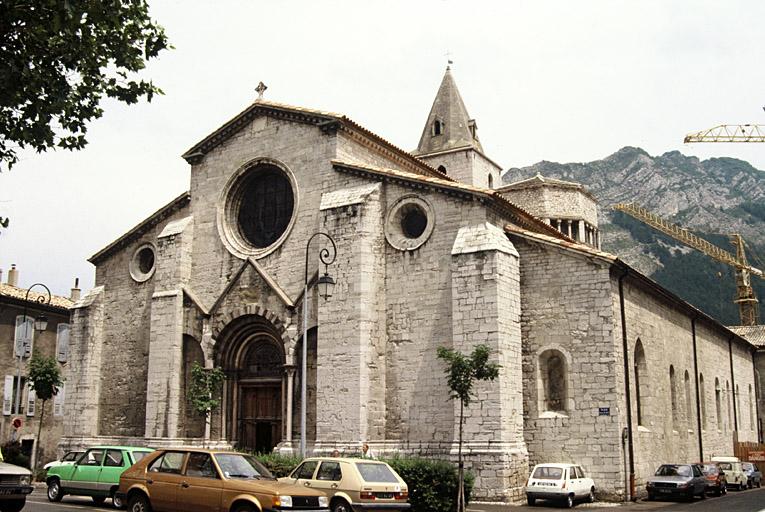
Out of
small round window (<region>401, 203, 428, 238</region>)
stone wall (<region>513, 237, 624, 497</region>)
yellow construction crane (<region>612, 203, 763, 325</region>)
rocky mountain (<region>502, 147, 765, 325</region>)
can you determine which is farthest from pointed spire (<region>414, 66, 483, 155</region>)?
rocky mountain (<region>502, 147, 765, 325</region>)

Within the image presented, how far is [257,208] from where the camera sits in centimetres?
2852

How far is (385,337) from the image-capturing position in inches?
944

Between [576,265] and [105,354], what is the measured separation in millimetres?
18938

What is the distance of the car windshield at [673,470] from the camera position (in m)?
23.5

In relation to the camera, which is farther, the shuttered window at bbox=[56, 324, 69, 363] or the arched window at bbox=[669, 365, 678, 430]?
the shuttered window at bbox=[56, 324, 69, 363]

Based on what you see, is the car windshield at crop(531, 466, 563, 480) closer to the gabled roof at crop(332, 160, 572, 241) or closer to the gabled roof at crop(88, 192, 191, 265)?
the gabled roof at crop(332, 160, 572, 241)

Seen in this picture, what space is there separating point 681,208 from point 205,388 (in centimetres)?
12880

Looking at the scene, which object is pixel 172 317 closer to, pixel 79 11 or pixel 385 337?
pixel 385 337

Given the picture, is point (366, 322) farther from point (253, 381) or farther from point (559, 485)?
point (559, 485)

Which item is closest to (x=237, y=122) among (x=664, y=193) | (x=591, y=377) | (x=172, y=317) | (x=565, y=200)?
(x=172, y=317)

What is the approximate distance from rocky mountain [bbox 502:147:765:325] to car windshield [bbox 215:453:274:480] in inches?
3414

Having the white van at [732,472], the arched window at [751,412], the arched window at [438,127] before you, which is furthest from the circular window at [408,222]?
the arched window at [751,412]

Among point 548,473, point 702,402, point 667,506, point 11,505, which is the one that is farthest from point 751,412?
point 11,505

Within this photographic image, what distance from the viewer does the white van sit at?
3006cm
